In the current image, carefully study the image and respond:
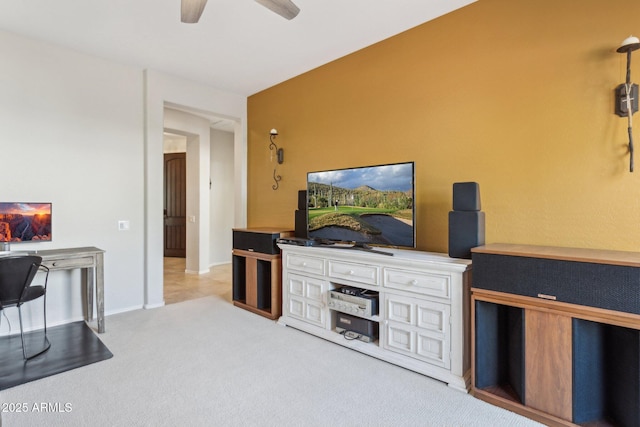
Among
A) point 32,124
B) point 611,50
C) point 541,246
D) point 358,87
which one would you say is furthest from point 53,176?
point 611,50

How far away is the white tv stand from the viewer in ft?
7.14

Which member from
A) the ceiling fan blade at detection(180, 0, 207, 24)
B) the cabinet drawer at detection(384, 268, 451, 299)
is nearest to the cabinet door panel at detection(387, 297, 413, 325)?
the cabinet drawer at detection(384, 268, 451, 299)

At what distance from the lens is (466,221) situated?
7.43ft

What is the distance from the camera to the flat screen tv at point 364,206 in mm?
2596

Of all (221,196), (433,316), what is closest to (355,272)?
(433,316)

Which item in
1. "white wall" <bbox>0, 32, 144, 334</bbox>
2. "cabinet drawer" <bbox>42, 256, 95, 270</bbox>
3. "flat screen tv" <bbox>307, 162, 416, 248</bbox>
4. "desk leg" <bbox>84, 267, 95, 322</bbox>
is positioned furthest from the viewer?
"desk leg" <bbox>84, 267, 95, 322</bbox>

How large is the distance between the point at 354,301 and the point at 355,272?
24 centimetres

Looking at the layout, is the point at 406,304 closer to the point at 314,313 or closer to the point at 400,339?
the point at 400,339

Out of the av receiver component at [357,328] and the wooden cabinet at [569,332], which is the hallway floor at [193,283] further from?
the wooden cabinet at [569,332]

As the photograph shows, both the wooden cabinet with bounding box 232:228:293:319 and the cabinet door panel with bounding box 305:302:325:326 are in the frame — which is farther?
the wooden cabinet with bounding box 232:228:293:319

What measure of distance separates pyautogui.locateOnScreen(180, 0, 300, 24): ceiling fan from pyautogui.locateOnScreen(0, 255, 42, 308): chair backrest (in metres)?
2.19

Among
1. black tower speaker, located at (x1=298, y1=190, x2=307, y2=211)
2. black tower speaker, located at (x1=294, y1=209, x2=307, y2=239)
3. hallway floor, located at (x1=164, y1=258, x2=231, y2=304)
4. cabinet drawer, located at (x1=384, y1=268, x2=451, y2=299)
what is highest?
black tower speaker, located at (x1=298, y1=190, x2=307, y2=211)

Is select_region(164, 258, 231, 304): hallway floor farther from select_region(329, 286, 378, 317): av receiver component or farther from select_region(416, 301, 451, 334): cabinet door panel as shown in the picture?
select_region(416, 301, 451, 334): cabinet door panel

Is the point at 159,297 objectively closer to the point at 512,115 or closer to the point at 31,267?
the point at 31,267
